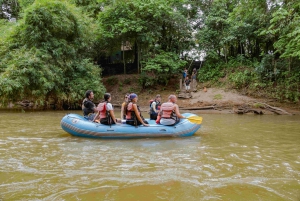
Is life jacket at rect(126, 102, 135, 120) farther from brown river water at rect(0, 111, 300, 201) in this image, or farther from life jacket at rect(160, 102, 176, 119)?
life jacket at rect(160, 102, 176, 119)

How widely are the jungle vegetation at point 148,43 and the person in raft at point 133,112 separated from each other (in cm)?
738

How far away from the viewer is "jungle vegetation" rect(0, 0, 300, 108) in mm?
13336

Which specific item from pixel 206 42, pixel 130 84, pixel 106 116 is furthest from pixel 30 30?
pixel 206 42

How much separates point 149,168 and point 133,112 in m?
2.81

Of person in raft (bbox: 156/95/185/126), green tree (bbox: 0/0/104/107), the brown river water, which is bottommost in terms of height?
the brown river water

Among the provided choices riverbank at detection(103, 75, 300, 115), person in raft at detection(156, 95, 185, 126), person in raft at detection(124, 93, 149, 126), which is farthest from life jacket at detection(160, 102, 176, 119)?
riverbank at detection(103, 75, 300, 115)

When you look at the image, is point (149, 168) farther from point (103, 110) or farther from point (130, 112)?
point (103, 110)

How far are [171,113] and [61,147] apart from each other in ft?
9.75

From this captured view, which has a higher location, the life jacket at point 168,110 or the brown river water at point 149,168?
the life jacket at point 168,110

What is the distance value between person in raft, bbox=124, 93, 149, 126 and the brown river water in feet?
2.07

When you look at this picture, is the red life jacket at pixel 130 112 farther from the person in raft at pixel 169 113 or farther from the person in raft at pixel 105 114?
the person in raft at pixel 169 113

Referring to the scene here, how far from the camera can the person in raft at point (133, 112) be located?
6721 millimetres

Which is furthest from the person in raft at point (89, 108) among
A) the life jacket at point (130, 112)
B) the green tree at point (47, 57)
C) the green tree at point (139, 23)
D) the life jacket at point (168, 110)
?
the green tree at point (139, 23)

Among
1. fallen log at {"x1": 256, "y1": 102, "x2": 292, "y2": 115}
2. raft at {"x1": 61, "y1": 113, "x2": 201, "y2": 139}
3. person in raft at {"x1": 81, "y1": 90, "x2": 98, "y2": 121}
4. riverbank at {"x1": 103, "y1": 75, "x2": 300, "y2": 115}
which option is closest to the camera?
raft at {"x1": 61, "y1": 113, "x2": 201, "y2": 139}
